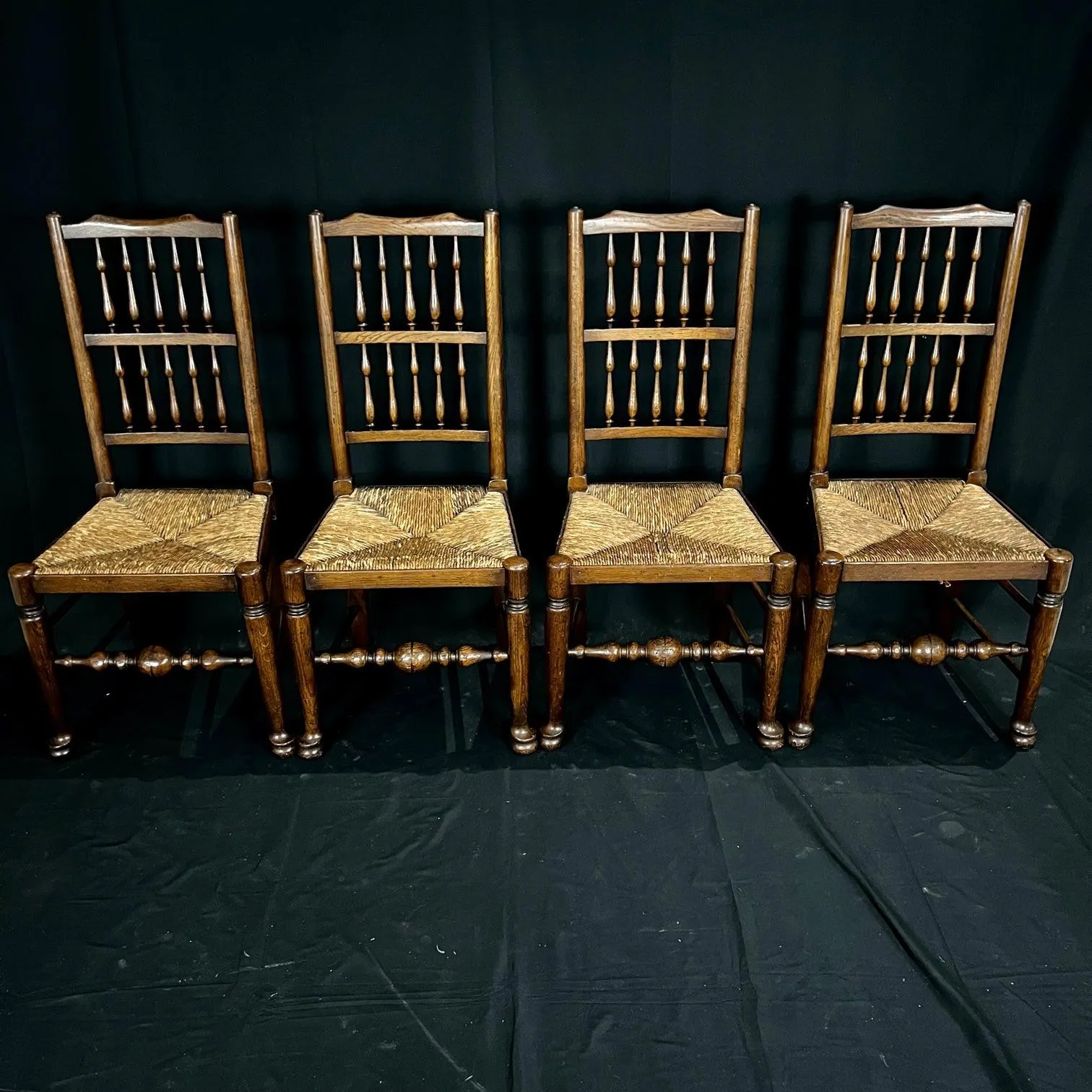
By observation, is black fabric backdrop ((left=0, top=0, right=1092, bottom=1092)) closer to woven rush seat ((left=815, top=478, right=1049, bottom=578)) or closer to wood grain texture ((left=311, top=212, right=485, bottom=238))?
wood grain texture ((left=311, top=212, right=485, bottom=238))

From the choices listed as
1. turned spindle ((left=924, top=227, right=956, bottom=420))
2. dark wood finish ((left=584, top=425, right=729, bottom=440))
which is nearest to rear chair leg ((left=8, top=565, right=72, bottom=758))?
dark wood finish ((left=584, top=425, right=729, bottom=440))

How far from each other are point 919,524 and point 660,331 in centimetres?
72

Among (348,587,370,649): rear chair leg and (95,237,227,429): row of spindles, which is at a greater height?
(95,237,227,429): row of spindles

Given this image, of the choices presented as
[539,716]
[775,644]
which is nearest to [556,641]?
[539,716]

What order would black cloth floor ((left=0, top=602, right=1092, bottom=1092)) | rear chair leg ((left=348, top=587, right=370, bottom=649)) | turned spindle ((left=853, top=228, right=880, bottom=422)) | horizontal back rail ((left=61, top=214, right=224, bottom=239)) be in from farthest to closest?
rear chair leg ((left=348, top=587, right=370, bottom=649))
turned spindle ((left=853, top=228, right=880, bottom=422))
horizontal back rail ((left=61, top=214, right=224, bottom=239))
black cloth floor ((left=0, top=602, right=1092, bottom=1092))

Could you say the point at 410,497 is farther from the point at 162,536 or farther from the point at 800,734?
the point at 800,734

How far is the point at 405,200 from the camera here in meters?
2.34

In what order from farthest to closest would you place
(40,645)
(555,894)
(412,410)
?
(412,410) < (40,645) < (555,894)

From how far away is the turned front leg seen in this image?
206 centimetres

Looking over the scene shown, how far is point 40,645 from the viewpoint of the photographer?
6.98 feet

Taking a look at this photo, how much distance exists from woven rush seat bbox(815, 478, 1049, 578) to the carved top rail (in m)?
1.34

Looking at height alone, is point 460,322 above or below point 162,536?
above

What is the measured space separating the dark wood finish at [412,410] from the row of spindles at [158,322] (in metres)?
0.26

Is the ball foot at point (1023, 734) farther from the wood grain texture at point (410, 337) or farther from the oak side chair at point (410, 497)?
the wood grain texture at point (410, 337)
